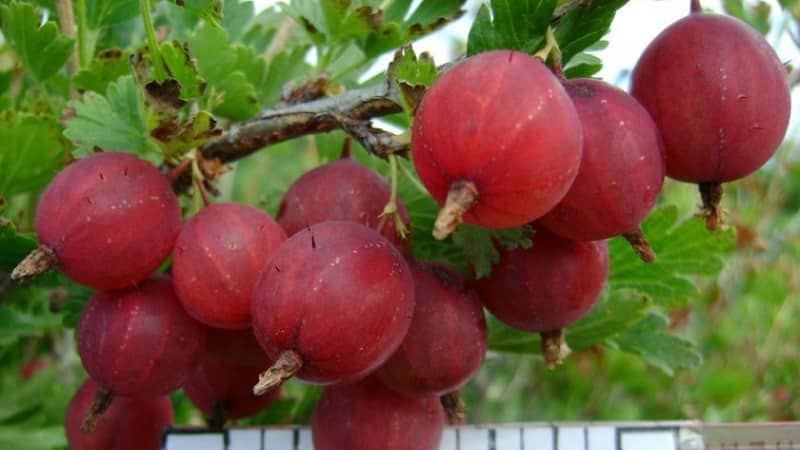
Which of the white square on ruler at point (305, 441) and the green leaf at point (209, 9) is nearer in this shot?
the green leaf at point (209, 9)

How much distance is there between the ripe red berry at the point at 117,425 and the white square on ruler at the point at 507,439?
1.30 feet

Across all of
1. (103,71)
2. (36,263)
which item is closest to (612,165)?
(36,263)

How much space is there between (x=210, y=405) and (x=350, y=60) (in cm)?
49

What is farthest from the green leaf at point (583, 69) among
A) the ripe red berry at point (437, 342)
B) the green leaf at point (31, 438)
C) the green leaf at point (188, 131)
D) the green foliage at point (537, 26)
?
the green leaf at point (31, 438)

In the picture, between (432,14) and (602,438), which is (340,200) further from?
(602,438)

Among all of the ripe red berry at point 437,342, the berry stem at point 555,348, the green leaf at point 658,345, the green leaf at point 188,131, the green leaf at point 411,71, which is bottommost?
the green leaf at point 658,345

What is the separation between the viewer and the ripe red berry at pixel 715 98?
659 millimetres

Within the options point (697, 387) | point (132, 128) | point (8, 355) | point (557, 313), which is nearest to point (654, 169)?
point (557, 313)

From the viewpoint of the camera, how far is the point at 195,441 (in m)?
0.95

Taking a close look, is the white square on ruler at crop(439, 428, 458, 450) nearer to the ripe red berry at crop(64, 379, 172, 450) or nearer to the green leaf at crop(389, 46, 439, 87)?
the ripe red berry at crop(64, 379, 172, 450)

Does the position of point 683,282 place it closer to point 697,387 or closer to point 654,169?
point 654,169

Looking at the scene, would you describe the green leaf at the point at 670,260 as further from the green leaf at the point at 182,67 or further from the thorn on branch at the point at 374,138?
the green leaf at the point at 182,67

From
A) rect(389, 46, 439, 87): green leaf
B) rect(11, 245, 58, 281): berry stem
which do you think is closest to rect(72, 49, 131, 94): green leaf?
rect(11, 245, 58, 281): berry stem

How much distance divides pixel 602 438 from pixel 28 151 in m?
0.77
